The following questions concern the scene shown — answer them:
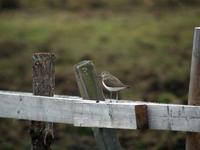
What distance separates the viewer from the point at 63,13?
893 inches

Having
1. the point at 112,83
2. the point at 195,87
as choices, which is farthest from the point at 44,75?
the point at 195,87

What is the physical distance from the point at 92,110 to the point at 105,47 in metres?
11.0

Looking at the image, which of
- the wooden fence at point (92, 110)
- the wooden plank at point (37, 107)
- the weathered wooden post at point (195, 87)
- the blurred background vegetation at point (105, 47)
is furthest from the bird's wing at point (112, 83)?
the blurred background vegetation at point (105, 47)

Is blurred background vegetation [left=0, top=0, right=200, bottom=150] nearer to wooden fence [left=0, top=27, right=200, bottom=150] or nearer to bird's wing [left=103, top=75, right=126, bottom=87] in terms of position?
bird's wing [left=103, top=75, right=126, bottom=87]

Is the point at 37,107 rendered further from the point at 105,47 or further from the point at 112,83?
the point at 105,47

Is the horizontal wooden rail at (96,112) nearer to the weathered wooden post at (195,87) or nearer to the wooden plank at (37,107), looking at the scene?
the wooden plank at (37,107)

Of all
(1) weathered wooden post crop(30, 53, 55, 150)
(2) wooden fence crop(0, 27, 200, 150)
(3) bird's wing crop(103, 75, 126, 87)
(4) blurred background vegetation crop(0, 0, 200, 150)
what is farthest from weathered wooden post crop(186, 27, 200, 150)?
(4) blurred background vegetation crop(0, 0, 200, 150)

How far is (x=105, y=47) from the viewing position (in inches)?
736

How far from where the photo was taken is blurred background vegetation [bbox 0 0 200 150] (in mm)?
13800

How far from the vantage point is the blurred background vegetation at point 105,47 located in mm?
13800

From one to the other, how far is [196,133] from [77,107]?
1.20 meters

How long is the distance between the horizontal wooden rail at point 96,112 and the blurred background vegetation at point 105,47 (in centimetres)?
466

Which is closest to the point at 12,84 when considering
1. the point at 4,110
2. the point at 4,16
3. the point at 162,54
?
the point at 162,54

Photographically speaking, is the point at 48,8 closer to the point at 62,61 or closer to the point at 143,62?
the point at 62,61
